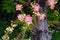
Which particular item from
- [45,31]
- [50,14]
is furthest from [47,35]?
[50,14]

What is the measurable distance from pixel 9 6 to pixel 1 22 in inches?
82.4

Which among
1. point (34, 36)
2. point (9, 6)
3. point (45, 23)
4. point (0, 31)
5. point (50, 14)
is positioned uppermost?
point (45, 23)

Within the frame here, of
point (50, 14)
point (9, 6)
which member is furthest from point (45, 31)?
point (50, 14)

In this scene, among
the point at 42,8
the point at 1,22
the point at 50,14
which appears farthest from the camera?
the point at 1,22

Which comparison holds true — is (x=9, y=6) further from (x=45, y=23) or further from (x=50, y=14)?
(x=45, y=23)

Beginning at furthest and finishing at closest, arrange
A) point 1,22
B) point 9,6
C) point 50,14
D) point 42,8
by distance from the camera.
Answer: point 1,22 → point 50,14 → point 9,6 → point 42,8

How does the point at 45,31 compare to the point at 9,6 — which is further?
the point at 9,6

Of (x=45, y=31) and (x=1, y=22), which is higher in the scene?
(x=45, y=31)

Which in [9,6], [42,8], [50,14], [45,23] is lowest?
[50,14]

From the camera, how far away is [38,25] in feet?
10.2

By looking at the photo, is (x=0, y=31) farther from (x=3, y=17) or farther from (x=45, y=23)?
(x=45, y=23)

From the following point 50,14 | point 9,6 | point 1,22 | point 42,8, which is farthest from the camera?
point 1,22

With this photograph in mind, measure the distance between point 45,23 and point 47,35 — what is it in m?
0.18

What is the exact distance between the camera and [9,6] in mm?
5648
